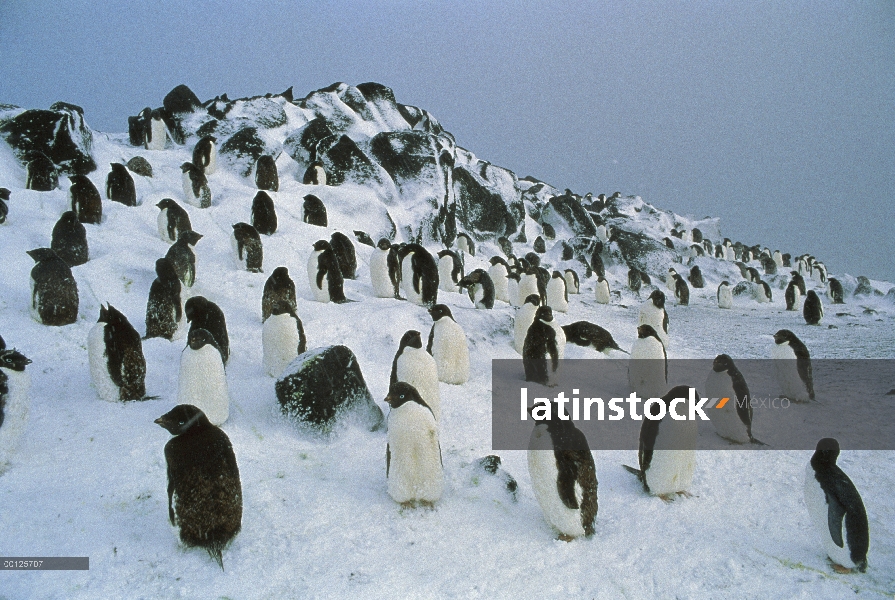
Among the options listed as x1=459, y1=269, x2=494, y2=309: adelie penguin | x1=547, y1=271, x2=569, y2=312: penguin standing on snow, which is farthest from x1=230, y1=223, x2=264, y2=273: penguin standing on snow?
x1=547, y1=271, x2=569, y2=312: penguin standing on snow

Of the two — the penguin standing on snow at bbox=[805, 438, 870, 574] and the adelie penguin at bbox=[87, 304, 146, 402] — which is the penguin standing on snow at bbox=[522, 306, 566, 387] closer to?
the penguin standing on snow at bbox=[805, 438, 870, 574]

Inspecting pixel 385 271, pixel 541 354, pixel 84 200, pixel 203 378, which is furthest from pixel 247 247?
pixel 541 354

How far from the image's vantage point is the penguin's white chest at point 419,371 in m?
5.34

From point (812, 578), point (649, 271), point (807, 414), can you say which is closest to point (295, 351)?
point (812, 578)

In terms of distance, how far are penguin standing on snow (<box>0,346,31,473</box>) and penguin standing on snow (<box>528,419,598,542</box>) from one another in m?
3.82

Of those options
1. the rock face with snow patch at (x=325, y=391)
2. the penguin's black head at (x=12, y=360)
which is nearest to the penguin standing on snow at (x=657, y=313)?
the rock face with snow patch at (x=325, y=391)

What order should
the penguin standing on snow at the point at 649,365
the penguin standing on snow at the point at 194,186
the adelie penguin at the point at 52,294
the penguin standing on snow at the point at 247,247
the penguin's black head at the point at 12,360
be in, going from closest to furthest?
the penguin's black head at the point at 12,360
the adelie penguin at the point at 52,294
the penguin standing on snow at the point at 649,365
the penguin standing on snow at the point at 247,247
the penguin standing on snow at the point at 194,186

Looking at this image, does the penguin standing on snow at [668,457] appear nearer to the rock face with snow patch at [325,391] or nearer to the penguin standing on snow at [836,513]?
the penguin standing on snow at [836,513]

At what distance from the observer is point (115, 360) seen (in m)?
5.06

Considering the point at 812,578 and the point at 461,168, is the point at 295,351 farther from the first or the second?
the point at 461,168

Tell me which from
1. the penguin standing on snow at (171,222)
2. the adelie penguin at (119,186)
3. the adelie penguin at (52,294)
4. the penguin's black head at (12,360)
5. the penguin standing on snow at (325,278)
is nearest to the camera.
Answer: the penguin's black head at (12,360)

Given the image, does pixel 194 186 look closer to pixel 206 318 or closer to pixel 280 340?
pixel 206 318

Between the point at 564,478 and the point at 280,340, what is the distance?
3.62 metres

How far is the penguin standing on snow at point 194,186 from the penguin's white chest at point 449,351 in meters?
7.78
